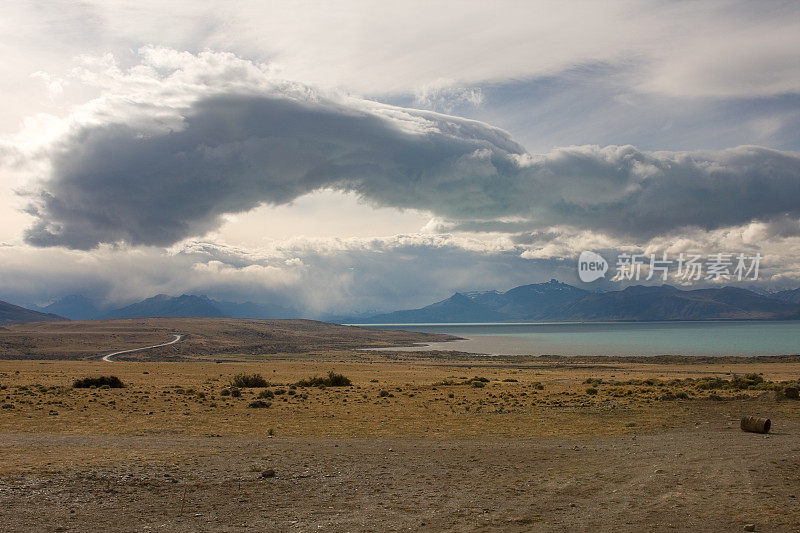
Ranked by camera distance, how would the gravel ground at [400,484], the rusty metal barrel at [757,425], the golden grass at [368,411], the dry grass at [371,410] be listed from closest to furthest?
the gravel ground at [400,484], the rusty metal barrel at [757,425], the golden grass at [368,411], the dry grass at [371,410]

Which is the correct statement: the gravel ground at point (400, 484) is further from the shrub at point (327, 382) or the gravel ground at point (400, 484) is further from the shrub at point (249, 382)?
the shrub at point (327, 382)

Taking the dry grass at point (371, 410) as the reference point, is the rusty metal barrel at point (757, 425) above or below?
above

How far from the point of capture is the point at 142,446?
18406 millimetres

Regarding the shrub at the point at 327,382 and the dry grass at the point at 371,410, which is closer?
the dry grass at the point at 371,410

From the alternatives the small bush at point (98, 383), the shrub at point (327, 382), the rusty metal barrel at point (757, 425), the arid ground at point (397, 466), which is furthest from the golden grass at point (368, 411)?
the shrub at point (327, 382)

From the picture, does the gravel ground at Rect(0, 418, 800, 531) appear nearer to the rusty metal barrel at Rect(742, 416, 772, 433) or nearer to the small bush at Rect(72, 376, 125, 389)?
the rusty metal barrel at Rect(742, 416, 772, 433)

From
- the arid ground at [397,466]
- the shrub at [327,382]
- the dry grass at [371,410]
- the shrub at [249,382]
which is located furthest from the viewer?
the shrub at [327,382]

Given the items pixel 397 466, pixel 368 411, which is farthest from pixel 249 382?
pixel 397 466

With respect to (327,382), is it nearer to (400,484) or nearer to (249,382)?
(249,382)

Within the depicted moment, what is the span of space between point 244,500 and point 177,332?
197 m

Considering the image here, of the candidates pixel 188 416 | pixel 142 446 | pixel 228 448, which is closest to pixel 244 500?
pixel 228 448

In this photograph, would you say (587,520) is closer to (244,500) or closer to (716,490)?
(716,490)

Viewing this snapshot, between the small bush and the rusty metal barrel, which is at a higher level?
the rusty metal barrel

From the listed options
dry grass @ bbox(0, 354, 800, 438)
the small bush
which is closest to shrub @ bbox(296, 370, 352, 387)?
dry grass @ bbox(0, 354, 800, 438)
